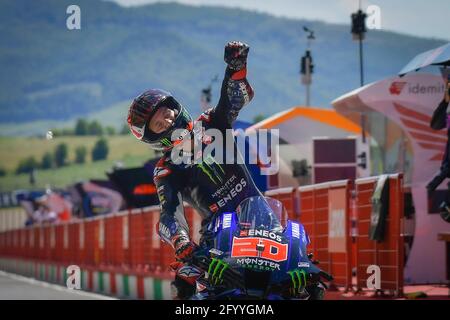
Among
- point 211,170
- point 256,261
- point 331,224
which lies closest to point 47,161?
point 331,224

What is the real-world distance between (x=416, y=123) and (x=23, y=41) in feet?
337

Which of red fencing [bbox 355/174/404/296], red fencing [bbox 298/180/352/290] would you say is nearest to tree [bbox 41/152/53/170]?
red fencing [bbox 298/180/352/290]

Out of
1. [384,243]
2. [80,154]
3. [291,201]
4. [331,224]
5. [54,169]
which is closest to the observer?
[384,243]

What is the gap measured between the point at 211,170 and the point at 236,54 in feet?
2.89

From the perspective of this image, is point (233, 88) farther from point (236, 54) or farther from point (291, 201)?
point (291, 201)

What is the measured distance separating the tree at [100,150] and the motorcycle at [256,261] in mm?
185100

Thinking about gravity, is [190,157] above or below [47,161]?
below

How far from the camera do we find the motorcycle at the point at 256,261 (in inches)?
304

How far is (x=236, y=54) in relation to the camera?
873cm

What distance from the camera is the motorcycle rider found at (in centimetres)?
875

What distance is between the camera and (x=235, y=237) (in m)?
7.92

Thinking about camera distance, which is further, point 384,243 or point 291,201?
point 291,201

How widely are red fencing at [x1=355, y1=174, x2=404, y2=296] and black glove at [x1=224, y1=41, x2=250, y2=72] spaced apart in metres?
4.99
